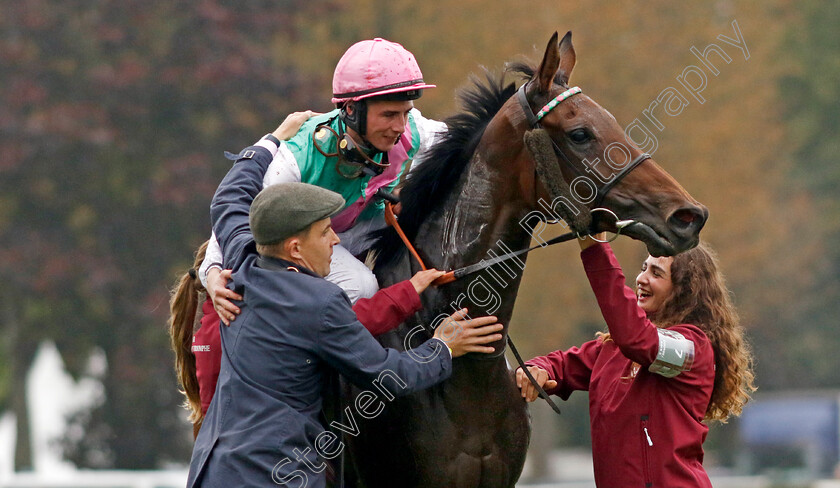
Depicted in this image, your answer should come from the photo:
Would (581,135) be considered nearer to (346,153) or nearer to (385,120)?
(385,120)

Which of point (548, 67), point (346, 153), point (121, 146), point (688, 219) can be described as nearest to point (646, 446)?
point (688, 219)

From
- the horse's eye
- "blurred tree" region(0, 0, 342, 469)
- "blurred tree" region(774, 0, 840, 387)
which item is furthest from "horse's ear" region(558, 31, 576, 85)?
"blurred tree" region(774, 0, 840, 387)

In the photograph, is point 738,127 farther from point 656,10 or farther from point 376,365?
point 376,365

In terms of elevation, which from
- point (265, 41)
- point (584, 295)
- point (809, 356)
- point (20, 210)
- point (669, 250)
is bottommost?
point (809, 356)

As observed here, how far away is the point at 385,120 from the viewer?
3.93 m

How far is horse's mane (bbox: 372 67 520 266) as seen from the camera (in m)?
3.98

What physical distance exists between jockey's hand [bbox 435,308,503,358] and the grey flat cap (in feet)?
1.99

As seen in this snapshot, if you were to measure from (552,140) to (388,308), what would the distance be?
0.79 metres

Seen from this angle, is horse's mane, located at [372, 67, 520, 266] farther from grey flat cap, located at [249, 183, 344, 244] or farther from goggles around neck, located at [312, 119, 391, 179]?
grey flat cap, located at [249, 183, 344, 244]

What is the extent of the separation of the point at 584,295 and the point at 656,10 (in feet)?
15.2

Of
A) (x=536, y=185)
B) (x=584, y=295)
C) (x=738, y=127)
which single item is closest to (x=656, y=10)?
(x=738, y=127)

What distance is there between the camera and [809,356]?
24.0 metres

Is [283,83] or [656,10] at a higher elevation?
[656,10]

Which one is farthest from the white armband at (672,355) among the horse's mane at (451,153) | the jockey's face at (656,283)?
the horse's mane at (451,153)
